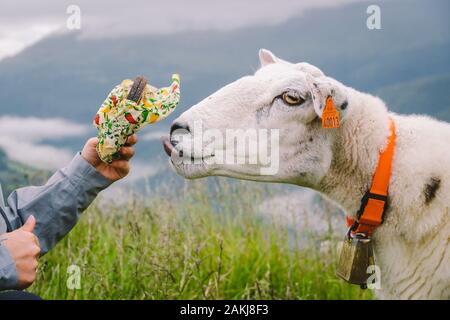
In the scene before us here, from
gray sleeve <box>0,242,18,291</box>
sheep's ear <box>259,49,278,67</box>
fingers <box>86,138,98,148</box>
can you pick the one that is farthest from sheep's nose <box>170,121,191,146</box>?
gray sleeve <box>0,242,18,291</box>

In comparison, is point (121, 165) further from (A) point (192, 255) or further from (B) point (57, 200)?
(A) point (192, 255)

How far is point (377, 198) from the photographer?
3502mm

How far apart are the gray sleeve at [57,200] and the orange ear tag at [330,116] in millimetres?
1247

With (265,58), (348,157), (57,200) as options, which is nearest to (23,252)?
(57,200)

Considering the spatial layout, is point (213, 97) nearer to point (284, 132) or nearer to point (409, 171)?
point (284, 132)

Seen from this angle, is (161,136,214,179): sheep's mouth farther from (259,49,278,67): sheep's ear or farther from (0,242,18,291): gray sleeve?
(0,242,18,291): gray sleeve

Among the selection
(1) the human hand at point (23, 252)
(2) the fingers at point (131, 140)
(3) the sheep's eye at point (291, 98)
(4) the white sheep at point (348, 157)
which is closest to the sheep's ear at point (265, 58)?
(4) the white sheep at point (348, 157)

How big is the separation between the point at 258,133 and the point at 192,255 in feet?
7.68

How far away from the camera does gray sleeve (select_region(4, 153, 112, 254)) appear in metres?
3.49

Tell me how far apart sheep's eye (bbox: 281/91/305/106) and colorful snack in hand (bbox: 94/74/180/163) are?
1.95ft

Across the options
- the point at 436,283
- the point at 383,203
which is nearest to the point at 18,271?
the point at 383,203

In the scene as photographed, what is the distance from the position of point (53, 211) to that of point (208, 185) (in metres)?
3.43

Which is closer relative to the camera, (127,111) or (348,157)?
(127,111)

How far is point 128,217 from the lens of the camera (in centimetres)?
620
